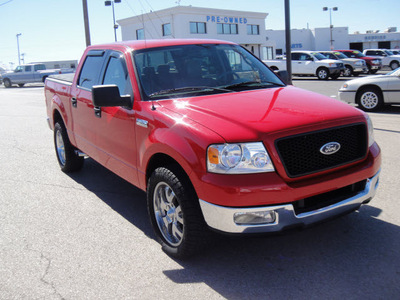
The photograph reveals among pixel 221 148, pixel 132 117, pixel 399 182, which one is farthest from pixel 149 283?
pixel 399 182

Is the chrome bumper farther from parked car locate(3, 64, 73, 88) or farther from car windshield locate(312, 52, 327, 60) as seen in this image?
parked car locate(3, 64, 73, 88)

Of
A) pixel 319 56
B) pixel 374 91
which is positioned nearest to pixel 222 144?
pixel 374 91

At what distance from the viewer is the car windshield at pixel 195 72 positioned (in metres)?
4.21

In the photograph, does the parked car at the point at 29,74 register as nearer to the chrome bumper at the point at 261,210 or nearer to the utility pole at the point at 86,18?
the utility pole at the point at 86,18

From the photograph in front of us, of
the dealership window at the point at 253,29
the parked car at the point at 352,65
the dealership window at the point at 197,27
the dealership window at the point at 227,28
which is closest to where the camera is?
the parked car at the point at 352,65

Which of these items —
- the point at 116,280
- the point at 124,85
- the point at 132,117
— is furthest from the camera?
the point at 124,85

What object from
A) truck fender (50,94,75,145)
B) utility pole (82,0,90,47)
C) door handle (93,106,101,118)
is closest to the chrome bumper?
door handle (93,106,101,118)

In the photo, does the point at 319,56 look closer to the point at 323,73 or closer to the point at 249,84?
the point at 323,73

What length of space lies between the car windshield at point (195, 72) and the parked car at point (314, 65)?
22.1 meters

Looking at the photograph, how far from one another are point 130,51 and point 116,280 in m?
2.33

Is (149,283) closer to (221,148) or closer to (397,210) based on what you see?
(221,148)

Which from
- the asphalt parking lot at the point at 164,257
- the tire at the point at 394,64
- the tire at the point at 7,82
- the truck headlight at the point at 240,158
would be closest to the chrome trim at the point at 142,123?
the truck headlight at the point at 240,158

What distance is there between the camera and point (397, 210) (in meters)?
4.52

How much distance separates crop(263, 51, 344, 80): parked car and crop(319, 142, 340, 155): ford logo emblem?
23.6m
